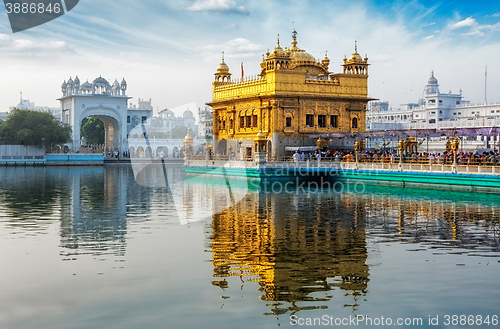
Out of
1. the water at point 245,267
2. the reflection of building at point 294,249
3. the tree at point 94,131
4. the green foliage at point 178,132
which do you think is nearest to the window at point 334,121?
the reflection of building at point 294,249

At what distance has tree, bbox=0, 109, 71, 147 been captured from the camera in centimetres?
6234

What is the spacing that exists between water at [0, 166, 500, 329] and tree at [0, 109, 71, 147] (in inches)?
1795

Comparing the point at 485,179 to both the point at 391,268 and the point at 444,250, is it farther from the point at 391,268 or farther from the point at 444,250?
the point at 391,268

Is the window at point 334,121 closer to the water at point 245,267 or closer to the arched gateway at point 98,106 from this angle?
the water at point 245,267

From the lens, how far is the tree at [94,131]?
90438 mm

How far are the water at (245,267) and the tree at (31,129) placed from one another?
45590mm

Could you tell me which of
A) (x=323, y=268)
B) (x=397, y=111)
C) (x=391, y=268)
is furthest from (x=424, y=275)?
(x=397, y=111)

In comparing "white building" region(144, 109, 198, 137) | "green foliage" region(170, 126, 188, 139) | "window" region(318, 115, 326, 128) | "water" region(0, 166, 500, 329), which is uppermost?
"white building" region(144, 109, 198, 137)

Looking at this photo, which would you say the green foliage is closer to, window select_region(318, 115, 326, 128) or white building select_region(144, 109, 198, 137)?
white building select_region(144, 109, 198, 137)

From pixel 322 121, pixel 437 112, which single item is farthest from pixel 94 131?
pixel 437 112

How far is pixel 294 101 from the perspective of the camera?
4028 cm

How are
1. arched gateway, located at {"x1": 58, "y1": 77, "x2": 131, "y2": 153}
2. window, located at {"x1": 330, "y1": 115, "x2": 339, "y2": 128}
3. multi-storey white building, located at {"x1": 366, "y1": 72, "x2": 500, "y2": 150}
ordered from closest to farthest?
window, located at {"x1": 330, "y1": 115, "x2": 339, "y2": 128}
arched gateway, located at {"x1": 58, "y1": 77, "x2": 131, "y2": 153}
multi-storey white building, located at {"x1": 366, "y1": 72, "x2": 500, "y2": 150}

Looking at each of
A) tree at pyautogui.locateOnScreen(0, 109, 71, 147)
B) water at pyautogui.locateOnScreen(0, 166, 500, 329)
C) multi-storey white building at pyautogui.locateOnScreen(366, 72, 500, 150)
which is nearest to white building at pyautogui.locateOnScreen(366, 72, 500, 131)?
multi-storey white building at pyautogui.locateOnScreen(366, 72, 500, 150)

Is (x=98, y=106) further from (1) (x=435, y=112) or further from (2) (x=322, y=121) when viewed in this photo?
(1) (x=435, y=112)
